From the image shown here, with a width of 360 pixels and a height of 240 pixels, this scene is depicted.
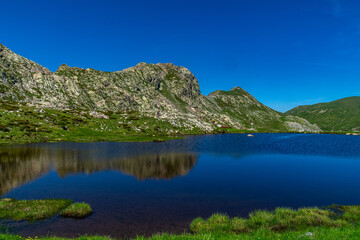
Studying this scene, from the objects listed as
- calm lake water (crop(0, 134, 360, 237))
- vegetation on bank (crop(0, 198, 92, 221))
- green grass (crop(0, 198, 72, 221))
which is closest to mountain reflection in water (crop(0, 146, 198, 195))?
calm lake water (crop(0, 134, 360, 237))

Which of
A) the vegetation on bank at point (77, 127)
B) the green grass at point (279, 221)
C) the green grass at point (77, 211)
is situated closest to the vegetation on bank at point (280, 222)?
the green grass at point (279, 221)

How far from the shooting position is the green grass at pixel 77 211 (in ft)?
75.9

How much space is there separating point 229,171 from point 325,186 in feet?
58.8

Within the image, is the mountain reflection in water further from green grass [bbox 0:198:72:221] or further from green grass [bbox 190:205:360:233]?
green grass [bbox 190:205:360:233]

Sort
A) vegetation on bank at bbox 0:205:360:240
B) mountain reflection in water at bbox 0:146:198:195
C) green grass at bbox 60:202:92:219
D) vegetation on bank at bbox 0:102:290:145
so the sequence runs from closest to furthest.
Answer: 1. vegetation on bank at bbox 0:205:360:240
2. green grass at bbox 60:202:92:219
3. mountain reflection in water at bbox 0:146:198:195
4. vegetation on bank at bbox 0:102:290:145

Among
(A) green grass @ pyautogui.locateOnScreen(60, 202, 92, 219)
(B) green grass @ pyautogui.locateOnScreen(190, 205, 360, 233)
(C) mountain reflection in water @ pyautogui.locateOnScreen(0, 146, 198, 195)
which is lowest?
(B) green grass @ pyautogui.locateOnScreen(190, 205, 360, 233)

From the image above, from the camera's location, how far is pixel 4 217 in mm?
21750

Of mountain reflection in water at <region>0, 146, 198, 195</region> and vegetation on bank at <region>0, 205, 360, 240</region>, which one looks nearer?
vegetation on bank at <region>0, 205, 360, 240</region>

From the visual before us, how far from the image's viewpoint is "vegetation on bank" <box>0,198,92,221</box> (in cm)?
2214

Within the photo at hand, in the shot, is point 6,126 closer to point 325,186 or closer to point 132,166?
point 132,166

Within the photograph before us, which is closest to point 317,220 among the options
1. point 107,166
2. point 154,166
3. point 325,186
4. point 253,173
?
point 325,186

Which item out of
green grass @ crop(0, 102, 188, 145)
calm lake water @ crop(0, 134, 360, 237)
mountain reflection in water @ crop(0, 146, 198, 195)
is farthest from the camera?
green grass @ crop(0, 102, 188, 145)

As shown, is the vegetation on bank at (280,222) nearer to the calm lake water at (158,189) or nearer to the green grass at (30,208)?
the calm lake water at (158,189)

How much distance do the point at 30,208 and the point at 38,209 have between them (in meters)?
1.05
